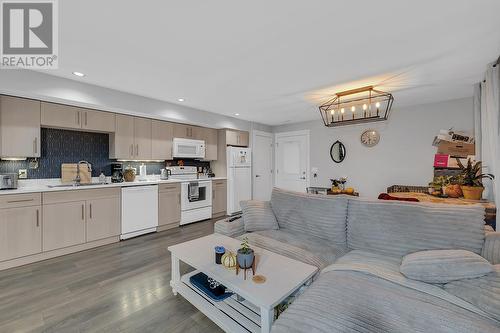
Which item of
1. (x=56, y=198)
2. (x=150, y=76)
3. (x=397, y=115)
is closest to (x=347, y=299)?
(x=150, y=76)

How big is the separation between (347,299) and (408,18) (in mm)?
2049

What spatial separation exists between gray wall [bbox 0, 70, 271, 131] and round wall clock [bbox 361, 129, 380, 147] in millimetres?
3454

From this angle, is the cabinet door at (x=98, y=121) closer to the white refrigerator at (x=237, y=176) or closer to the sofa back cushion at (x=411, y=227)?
the white refrigerator at (x=237, y=176)

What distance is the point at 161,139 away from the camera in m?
4.18

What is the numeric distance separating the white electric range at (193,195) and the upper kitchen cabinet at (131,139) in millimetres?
695

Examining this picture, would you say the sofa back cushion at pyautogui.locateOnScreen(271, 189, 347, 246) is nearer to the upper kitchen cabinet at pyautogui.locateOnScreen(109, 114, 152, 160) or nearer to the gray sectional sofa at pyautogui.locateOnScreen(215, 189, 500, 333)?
the gray sectional sofa at pyautogui.locateOnScreen(215, 189, 500, 333)

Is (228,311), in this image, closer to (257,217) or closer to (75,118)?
(257,217)

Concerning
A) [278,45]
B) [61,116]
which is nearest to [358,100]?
[278,45]

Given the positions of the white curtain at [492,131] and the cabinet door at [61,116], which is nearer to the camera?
the white curtain at [492,131]

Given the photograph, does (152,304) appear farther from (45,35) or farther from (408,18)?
(408,18)

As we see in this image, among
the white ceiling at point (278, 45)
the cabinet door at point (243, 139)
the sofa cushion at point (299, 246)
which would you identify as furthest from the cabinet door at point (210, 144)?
the sofa cushion at point (299, 246)

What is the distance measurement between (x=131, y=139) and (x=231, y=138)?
2.16 m

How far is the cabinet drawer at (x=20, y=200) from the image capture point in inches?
98.1

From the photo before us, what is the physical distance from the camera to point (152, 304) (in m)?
1.88
